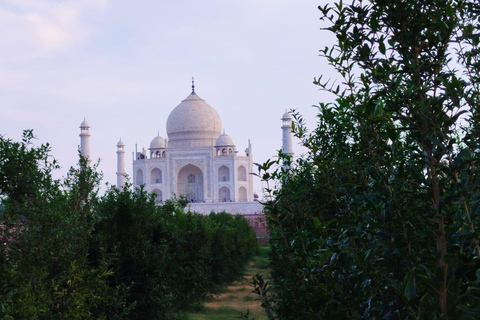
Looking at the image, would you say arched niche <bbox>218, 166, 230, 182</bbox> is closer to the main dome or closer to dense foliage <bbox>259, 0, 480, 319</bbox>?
the main dome

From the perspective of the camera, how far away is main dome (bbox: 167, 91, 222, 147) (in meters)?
49.3

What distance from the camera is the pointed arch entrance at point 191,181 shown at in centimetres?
4753

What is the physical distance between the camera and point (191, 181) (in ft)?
158

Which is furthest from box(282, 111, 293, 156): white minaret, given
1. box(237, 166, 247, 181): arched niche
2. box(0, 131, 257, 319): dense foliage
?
box(0, 131, 257, 319): dense foliage

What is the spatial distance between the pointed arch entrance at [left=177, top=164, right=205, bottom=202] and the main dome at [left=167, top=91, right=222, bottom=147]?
216 centimetres

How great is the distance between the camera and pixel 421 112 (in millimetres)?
2053

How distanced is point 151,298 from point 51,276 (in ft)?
8.23

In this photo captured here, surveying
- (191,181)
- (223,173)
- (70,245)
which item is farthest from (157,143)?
(70,245)

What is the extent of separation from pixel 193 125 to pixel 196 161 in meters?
3.73

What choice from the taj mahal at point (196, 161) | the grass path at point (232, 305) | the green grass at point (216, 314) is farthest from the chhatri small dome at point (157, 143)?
the green grass at point (216, 314)

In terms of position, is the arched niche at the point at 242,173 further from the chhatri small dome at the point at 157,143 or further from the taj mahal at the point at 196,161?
the chhatri small dome at the point at 157,143

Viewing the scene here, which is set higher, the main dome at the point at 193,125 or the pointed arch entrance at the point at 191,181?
the main dome at the point at 193,125

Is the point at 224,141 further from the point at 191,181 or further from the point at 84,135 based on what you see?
the point at 84,135

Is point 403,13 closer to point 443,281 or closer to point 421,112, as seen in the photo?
point 421,112
